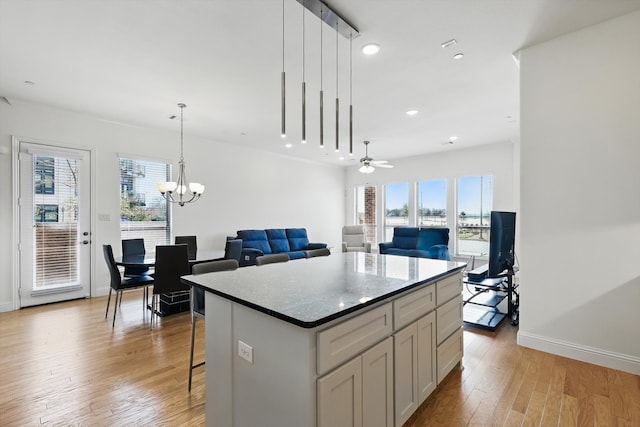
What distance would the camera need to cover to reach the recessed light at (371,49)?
2.78 m

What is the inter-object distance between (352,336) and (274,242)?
221 inches

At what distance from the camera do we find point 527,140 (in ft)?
9.48

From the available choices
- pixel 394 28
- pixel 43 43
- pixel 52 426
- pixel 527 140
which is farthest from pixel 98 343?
pixel 527 140

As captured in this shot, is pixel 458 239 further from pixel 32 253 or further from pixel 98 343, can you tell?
pixel 32 253

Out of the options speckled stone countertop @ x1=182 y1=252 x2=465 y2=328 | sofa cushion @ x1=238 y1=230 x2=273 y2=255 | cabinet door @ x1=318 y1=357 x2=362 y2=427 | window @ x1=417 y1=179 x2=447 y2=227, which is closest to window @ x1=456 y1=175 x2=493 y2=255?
window @ x1=417 y1=179 x2=447 y2=227

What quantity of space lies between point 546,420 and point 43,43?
4925 mm

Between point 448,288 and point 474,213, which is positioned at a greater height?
point 474,213

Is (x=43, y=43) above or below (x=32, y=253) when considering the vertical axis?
above

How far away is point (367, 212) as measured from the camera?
→ 9164 mm

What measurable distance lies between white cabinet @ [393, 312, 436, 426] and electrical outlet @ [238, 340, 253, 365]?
0.79m

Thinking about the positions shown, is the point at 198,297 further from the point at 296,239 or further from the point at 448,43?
the point at 296,239

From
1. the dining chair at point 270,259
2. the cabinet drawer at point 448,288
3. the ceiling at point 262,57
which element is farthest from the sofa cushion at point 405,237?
the dining chair at point 270,259

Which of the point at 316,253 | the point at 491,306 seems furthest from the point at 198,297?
the point at 491,306

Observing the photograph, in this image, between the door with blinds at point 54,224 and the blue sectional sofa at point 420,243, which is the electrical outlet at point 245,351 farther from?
the blue sectional sofa at point 420,243
